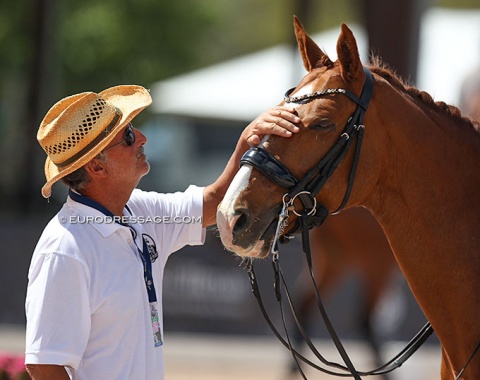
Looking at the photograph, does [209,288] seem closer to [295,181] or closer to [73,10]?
[295,181]

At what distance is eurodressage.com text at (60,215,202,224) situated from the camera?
3.03 meters

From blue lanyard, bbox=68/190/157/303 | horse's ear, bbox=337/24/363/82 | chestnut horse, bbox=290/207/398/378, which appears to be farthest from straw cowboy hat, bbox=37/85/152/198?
chestnut horse, bbox=290/207/398/378

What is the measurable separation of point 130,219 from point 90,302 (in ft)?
1.33

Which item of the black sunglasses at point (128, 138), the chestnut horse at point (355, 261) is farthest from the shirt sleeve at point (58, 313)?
the chestnut horse at point (355, 261)

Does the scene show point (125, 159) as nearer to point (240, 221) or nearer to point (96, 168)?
point (96, 168)

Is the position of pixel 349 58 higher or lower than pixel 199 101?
higher

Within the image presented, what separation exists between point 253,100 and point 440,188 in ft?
52.3

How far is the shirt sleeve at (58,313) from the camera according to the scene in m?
2.84

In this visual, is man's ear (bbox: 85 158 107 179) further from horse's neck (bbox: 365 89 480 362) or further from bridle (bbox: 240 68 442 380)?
horse's neck (bbox: 365 89 480 362)

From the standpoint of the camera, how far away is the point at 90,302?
294 cm

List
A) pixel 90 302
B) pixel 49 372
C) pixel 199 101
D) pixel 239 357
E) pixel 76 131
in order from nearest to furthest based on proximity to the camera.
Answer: pixel 49 372 → pixel 90 302 → pixel 76 131 → pixel 239 357 → pixel 199 101

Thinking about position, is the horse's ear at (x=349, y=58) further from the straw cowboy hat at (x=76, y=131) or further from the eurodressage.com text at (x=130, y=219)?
the eurodressage.com text at (x=130, y=219)

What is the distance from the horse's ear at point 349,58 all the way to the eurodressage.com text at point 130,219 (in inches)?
33.0

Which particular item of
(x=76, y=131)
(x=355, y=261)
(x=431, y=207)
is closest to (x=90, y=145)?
(x=76, y=131)
